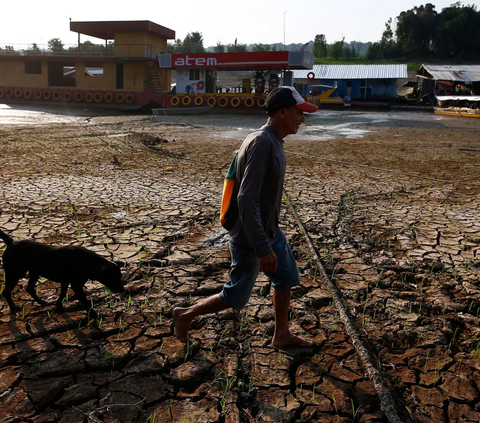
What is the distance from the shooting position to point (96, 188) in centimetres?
696

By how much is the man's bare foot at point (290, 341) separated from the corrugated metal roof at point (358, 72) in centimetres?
3564

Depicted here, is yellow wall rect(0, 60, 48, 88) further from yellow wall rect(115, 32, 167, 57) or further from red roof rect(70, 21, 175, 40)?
yellow wall rect(115, 32, 167, 57)

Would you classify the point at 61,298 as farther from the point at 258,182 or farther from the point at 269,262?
the point at 258,182

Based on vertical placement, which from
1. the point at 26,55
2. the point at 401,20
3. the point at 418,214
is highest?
the point at 401,20

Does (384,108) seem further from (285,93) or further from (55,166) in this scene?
(285,93)

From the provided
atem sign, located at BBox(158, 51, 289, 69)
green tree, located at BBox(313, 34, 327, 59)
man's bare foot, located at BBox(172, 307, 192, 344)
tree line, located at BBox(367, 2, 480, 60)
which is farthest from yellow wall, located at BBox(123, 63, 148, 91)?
green tree, located at BBox(313, 34, 327, 59)

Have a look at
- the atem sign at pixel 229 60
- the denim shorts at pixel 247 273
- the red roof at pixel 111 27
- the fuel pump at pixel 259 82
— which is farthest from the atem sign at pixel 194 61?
the denim shorts at pixel 247 273

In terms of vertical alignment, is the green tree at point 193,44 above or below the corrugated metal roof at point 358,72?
above

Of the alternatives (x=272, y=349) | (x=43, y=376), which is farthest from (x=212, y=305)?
(x=43, y=376)

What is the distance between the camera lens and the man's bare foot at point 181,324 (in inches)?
110

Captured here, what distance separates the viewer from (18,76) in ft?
101

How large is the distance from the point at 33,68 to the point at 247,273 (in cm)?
3332

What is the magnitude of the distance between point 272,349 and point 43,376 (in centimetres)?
138

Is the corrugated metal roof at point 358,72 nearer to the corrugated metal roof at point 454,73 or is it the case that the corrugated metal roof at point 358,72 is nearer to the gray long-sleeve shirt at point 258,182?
the corrugated metal roof at point 454,73
